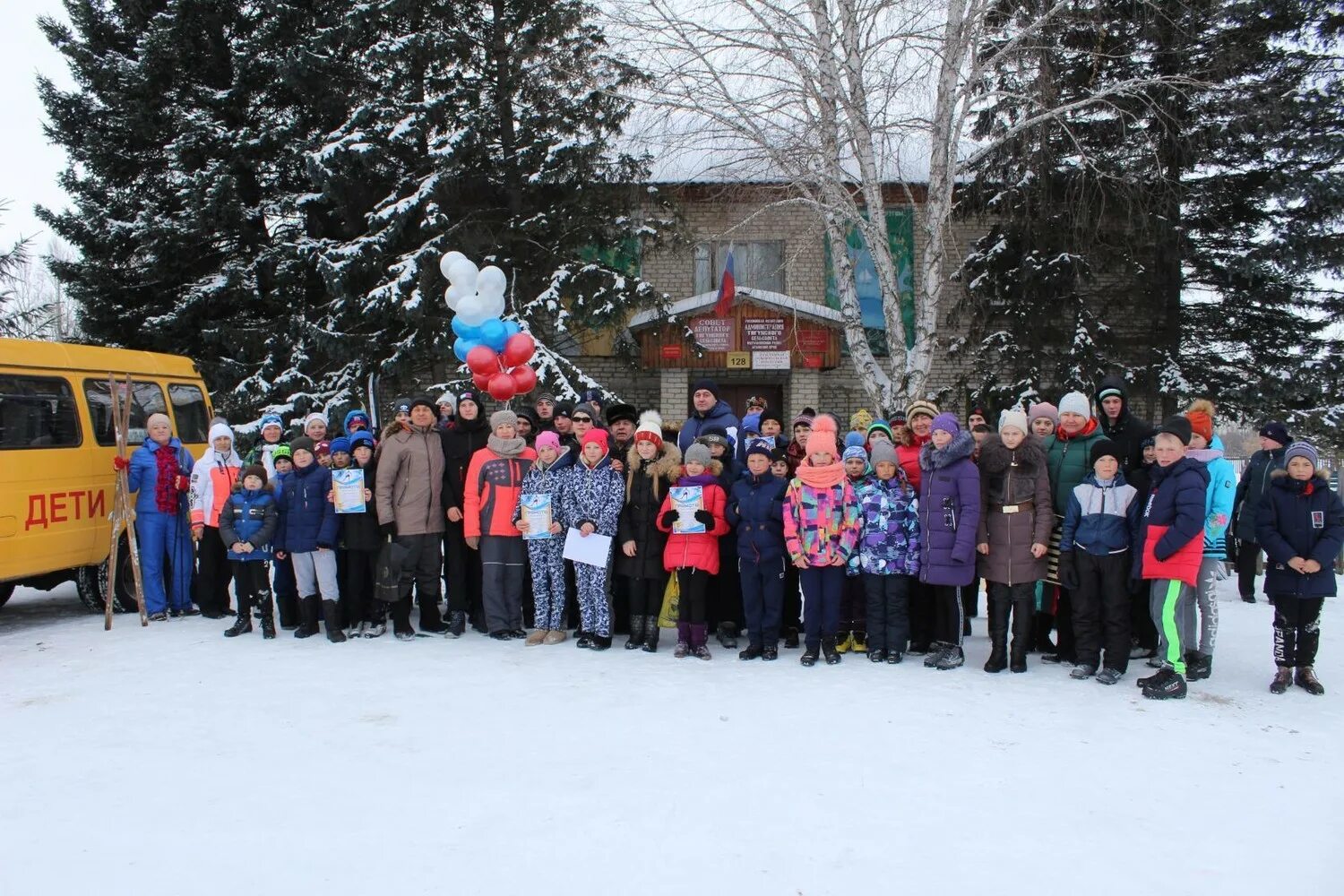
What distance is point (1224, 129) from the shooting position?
13.6 meters

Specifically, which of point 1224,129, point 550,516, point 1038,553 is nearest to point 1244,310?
point 1224,129

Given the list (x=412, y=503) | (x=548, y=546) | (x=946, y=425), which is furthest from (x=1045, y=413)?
(x=412, y=503)

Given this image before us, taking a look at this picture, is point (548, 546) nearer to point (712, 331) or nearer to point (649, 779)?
point (649, 779)

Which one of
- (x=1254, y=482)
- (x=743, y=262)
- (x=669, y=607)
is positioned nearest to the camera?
(x=669, y=607)

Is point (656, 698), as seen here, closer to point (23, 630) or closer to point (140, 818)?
point (140, 818)

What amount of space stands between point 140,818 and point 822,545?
162 inches

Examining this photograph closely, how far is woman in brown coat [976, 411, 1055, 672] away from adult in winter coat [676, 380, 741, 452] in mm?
2123

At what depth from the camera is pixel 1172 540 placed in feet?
17.6

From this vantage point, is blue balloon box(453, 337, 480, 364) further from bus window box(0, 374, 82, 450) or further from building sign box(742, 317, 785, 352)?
building sign box(742, 317, 785, 352)

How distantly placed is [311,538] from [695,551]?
9.78 ft

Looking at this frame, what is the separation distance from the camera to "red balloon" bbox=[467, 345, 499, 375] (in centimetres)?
845

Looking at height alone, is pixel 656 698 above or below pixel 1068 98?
below

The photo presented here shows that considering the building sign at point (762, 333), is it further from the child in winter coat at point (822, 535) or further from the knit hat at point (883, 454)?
the child in winter coat at point (822, 535)

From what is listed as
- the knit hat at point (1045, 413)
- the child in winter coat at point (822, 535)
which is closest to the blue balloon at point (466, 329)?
the child in winter coat at point (822, 535)
